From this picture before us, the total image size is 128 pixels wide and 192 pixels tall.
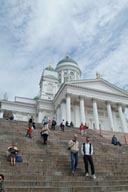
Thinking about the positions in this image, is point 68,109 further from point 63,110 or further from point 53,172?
point 53,172

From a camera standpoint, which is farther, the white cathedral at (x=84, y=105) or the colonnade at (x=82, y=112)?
the white cathedral at (x=84, y=105)

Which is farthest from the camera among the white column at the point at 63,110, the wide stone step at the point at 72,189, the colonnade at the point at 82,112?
the white column at the point at 63,110

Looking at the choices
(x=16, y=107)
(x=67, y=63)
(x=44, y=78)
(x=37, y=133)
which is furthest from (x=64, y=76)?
(x=37, y=133)

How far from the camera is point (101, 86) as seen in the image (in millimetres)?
36750

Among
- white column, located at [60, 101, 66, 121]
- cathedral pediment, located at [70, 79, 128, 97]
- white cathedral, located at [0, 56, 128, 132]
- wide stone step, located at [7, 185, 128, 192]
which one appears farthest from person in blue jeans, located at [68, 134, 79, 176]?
cathedral pediment, located at [70, 79, 128, 97]

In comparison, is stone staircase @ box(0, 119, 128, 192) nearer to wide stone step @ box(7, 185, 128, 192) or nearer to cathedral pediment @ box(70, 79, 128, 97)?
wide stone step @ box(7, 185, 128, 192)

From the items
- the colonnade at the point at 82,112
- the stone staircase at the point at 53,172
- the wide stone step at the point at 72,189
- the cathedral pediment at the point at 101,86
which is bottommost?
the wide stone step at the point at 72,189

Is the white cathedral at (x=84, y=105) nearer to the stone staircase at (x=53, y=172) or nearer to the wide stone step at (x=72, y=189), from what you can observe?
the stone staircase at (x=53, y=172)

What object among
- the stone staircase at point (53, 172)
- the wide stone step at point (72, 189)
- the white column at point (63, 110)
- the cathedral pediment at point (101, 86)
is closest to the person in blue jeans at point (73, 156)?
the stone staircase at point (53, 172)

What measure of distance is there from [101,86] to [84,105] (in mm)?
4593

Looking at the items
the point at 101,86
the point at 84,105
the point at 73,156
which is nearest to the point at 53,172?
the point at 73,156

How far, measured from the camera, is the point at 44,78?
1917 inches

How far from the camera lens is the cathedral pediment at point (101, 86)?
3530cm

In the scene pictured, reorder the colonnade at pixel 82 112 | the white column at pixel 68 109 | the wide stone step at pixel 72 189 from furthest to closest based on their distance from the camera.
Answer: the colonnade at pixel 82 112 < the white column at pixel 68 109 < the wide stone step at pixel 72 189
